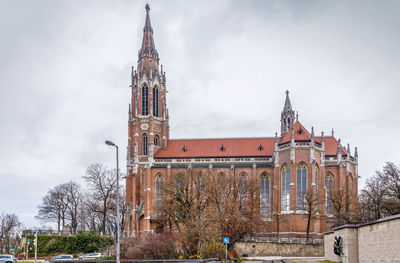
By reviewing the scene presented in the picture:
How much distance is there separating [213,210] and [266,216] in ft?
75.7

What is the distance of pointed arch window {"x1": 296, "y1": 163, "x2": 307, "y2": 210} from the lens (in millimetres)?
57625

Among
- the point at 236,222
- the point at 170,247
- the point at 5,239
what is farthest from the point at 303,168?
the point at 5,239

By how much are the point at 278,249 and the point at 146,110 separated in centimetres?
3505

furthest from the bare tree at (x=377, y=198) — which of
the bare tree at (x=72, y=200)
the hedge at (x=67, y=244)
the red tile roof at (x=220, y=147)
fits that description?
the bare tree at (x=72, y=200)

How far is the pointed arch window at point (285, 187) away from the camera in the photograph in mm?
59312

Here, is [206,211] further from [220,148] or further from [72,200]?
[72,200]

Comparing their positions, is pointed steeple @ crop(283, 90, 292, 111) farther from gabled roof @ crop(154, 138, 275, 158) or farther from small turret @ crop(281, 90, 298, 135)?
gabled roof @ crop(154, 138, 275, 158)

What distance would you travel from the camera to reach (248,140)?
71000 millimetres

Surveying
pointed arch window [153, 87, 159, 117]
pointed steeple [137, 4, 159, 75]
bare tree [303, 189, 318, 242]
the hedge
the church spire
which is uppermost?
pointed steeple [137, 4, 159, 75]

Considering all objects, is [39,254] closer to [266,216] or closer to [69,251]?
[69,251]

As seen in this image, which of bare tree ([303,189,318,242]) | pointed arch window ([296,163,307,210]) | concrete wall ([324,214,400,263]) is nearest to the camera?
concrete wall ([324,214,400,263])

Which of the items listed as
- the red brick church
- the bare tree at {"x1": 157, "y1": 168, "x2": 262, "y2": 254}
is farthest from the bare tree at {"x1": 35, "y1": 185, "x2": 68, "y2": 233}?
the bare tree at {"x1": 157, "y1": 168, "x2": 262, "y2": 254}

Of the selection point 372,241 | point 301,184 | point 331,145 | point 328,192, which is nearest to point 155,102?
point 301,184

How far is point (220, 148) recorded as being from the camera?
70.2 m
